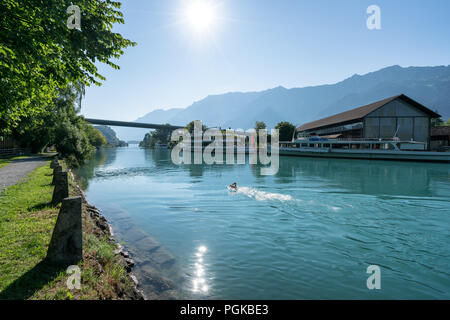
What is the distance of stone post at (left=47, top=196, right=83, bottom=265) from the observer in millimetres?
5383

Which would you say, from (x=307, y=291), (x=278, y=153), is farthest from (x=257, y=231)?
(x=278, y=153)

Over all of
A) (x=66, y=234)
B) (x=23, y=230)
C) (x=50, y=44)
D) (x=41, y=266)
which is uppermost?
(x=50, y=44)

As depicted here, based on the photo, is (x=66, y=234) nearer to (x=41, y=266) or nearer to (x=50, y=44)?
(x=41, y=266)

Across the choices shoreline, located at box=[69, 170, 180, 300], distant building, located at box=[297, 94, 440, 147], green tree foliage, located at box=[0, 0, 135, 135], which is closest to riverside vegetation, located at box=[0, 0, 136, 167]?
green tree foliage, located at box=[0, 0, 135, 135]

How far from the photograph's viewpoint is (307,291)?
6.63 meters

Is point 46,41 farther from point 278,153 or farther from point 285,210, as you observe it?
point 278,153

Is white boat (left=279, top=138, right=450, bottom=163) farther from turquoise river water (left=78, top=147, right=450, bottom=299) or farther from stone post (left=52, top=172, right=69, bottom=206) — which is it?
Answer: stone post (left=52, top=172, right=69, bottom=206)

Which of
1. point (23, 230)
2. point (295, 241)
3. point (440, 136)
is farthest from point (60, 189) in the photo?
point (440, 136)

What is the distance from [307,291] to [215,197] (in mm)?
12825

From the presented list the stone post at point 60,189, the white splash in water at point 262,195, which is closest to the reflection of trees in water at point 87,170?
the stone post at point 60,189

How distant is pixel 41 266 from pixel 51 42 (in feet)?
22.3

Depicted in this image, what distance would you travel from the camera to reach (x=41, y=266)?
5.31 m

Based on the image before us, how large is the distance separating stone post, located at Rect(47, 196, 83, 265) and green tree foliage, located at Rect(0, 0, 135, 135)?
5.20 m

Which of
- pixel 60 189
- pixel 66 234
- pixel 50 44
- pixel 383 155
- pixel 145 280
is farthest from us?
pixel 383 155
